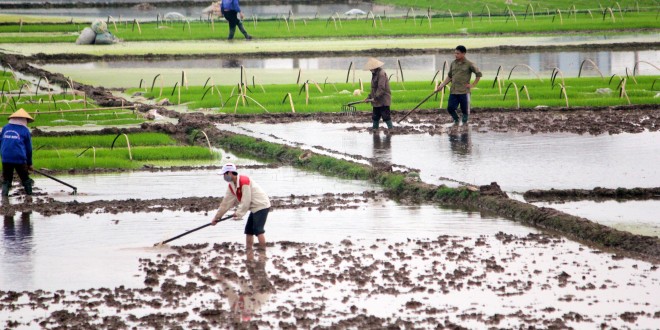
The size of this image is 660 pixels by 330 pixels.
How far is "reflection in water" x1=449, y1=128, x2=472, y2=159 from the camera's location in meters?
15.1

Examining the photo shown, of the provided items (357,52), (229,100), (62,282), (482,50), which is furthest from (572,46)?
(62,282)

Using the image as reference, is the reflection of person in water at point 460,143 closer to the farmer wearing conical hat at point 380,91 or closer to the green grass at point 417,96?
the farmer wearing conical hat at point 380,91

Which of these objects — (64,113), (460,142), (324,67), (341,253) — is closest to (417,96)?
(460,142)

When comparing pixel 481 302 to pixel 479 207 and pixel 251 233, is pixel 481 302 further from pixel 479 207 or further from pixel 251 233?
pixel 479 207

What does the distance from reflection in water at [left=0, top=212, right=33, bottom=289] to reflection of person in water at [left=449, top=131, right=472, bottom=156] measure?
5977 millimetres

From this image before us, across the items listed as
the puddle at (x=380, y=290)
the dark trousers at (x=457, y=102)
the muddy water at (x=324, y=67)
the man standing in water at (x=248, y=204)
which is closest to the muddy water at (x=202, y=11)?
the muddy water at (x=324, y=67)

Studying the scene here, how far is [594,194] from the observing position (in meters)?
12.1

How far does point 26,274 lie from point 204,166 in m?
5.64

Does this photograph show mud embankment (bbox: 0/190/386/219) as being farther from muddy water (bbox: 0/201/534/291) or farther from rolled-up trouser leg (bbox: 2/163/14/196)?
rolled-up trouser leg (bbox: 2/163/14/196)

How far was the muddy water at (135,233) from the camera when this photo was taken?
9.38 m

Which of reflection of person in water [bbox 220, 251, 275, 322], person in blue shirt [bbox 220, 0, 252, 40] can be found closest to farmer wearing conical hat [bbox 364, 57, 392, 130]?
reflection of person in water [bbox 220, 251, 275, 322]

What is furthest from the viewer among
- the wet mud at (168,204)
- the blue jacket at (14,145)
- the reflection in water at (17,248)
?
the blue jacket at (14,145)

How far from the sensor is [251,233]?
32.8ft

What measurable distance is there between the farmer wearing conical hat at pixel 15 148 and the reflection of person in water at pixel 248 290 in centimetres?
430
